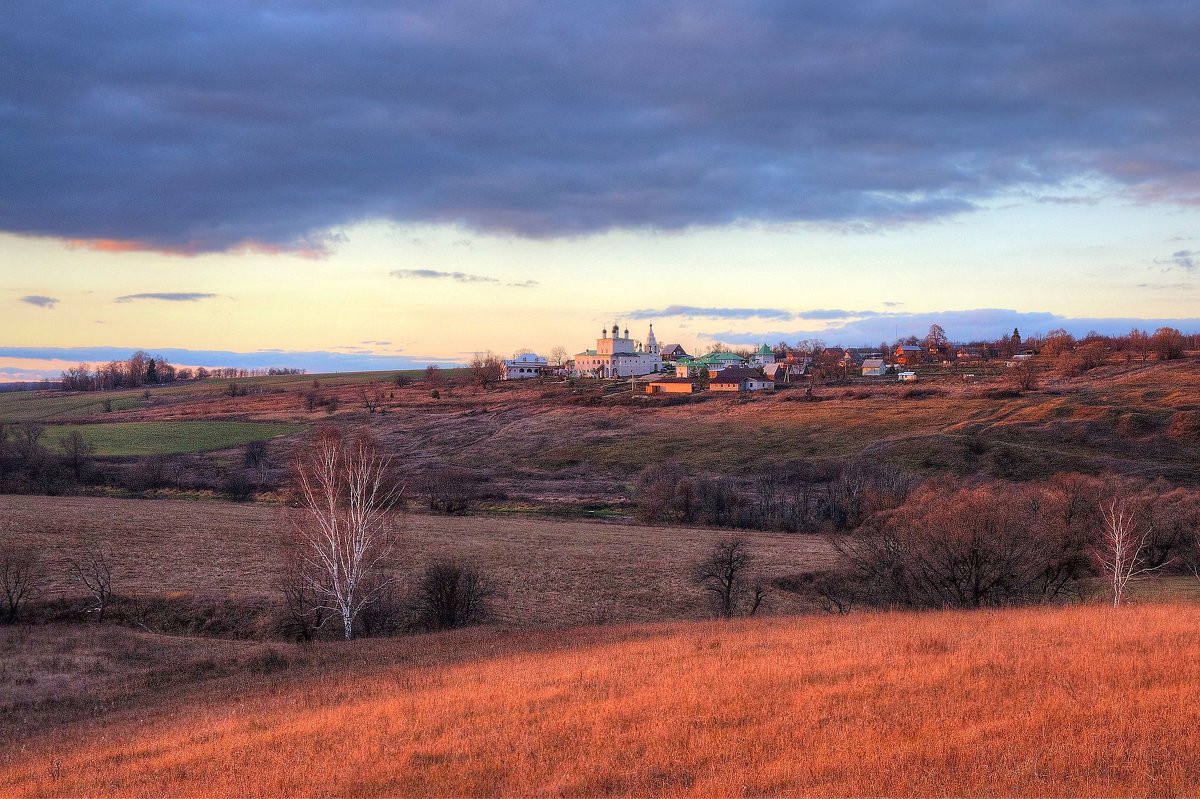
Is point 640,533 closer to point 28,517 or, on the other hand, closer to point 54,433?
point 28,517

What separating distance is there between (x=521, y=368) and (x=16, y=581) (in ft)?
516

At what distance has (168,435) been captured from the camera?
106000mm

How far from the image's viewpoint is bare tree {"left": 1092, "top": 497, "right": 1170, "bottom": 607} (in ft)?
113

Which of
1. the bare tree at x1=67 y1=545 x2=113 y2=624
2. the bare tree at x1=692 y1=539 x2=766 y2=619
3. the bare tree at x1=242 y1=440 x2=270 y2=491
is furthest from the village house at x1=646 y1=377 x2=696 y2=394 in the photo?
the bare tree at x1=67 y1=545 x2=113 y2=624

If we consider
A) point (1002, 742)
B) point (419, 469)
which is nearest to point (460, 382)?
point (419, 469)

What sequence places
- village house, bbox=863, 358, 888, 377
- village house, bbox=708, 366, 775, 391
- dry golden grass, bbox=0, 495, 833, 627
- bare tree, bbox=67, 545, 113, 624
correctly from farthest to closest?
village house, bbox=863, 358, 888, 377 < village house, bbox=708, 366, 775, 391 < dry golden grass, bbox=0, 495, 833, 627 < bare tree, bbox=67, 545, 113, 624

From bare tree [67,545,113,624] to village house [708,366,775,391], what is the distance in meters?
110

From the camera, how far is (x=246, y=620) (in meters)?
33.2

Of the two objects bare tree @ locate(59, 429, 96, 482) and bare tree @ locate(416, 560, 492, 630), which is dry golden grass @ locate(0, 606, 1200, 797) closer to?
bare tree @ locate(416, 560, 492, 630)

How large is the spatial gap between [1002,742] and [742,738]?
144 inches

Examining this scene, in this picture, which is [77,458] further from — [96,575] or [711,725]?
[711,725]

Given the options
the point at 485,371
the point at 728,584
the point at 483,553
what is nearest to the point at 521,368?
the point at 485,371

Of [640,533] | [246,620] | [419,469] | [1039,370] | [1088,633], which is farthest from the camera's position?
[1039,370]

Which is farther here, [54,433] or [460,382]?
[460,382]
